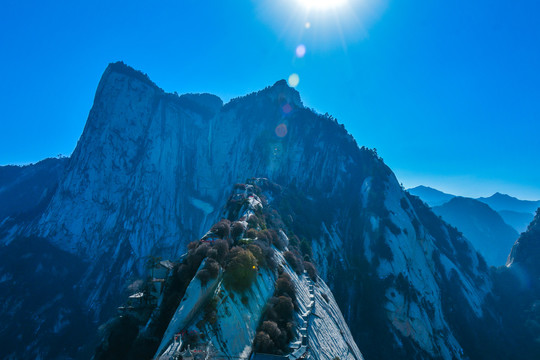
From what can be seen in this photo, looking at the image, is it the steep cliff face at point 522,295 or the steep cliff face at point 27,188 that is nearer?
the steep cliff face at point 522,295

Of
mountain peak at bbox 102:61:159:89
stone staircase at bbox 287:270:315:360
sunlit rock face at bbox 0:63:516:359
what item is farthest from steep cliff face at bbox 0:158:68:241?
stone staircase at bbox 287:270:315:360

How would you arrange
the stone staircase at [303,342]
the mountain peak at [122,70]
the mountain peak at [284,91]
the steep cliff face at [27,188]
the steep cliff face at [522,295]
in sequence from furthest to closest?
the mountain peak at [284,91] < the mountain peak at [122,70] < the steep cliff face at [27,188] < the steep cliff face at [522,295] < the stone staircase at [303,342]

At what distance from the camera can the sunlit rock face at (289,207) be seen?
64.5 metres

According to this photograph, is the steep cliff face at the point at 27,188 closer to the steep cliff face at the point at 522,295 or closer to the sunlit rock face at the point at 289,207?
the sunlit rock face at the point at 289,207

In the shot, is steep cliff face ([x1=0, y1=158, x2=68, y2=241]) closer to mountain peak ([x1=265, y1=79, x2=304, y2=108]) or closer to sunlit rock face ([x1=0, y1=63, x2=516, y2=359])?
sunlit rock face ([x1=0, y1=63, x2=516, y2=359])

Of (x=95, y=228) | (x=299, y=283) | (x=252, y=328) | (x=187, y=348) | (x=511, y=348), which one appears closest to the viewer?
(x=187, y=348)

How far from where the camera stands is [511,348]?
65.2 m

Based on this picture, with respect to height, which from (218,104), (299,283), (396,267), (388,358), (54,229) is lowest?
(388,358)

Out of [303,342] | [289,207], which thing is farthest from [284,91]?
[303,342]

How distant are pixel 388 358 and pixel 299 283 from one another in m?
36.7

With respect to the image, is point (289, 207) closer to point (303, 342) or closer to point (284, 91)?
point (303, 342)

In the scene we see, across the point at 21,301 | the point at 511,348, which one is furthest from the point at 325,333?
the point at 21,301

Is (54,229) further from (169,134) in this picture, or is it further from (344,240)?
(344,240)

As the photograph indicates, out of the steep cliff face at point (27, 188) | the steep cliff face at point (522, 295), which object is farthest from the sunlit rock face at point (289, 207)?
the steep cliff face at point (27, 188)
